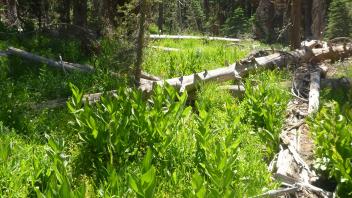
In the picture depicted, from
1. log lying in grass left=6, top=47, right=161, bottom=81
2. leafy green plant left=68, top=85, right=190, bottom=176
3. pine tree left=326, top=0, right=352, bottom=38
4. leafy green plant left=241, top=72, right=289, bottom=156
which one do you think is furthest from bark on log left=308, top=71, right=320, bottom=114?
pine tree left=326, top=0, right=352, bottom=38

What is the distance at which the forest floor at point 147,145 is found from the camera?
3994 millimetres

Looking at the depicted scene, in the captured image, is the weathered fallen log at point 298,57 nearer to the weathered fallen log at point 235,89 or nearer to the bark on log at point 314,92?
the weathered fallen log at point 235,89

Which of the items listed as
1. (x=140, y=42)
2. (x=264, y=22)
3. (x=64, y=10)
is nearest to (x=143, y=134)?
(x=140, y=42)

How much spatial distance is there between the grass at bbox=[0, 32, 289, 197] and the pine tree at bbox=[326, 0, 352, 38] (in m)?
23.1

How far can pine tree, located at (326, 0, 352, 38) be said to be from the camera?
94.0 ft

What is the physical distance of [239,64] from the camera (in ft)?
30.8

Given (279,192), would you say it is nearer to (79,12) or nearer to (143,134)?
(143,134)

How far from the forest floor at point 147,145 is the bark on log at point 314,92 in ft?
0.66

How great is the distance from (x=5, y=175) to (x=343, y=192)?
3489mm

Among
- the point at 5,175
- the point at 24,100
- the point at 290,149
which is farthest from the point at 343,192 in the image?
the point at 24,100

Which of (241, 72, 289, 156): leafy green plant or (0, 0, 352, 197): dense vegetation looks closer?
(0, 0, 352, 197): dense vegetation

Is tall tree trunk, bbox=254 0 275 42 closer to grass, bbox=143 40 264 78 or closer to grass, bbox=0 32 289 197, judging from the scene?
grass, bbox=143 40 264 78

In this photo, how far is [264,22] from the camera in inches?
1077

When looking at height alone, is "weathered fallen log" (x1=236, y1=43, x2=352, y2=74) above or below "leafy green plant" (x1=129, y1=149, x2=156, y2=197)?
above
